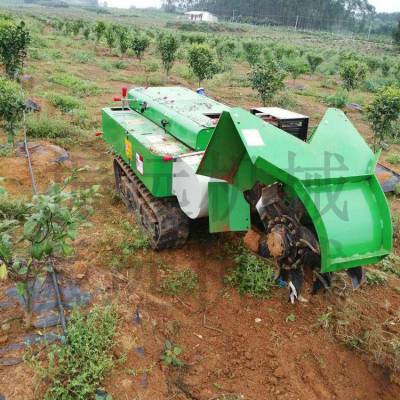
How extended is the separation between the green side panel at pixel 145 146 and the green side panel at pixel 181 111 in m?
0.10

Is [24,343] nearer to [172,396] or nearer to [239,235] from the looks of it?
[172,396]

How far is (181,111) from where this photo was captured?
5.30m

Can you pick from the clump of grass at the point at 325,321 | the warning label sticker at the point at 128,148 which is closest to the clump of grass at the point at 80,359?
the clump of grass at the point at 325,321

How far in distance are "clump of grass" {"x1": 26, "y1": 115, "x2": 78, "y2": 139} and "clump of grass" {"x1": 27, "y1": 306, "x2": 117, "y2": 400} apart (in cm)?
638

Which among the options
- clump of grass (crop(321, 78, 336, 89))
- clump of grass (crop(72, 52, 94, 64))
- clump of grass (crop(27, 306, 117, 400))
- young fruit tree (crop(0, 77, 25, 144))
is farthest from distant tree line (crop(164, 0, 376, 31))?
clump of grass (crop(27, 306, 117, 400))

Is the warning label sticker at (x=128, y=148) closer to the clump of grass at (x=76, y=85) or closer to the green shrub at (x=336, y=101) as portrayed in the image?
the clump of grass at (x=76, y=85)

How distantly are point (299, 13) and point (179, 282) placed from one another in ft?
260

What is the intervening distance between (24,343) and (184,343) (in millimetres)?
1370

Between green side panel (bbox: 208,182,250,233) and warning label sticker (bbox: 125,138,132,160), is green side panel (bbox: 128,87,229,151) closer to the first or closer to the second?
warning label sticker (bbox: 125,138,132,160)

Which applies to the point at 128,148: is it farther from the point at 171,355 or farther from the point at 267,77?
the point at 267,77

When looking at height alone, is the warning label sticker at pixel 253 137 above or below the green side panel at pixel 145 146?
above

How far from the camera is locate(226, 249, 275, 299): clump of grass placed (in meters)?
4.57

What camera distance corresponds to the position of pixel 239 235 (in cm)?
557

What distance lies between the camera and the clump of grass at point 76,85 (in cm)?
1420
